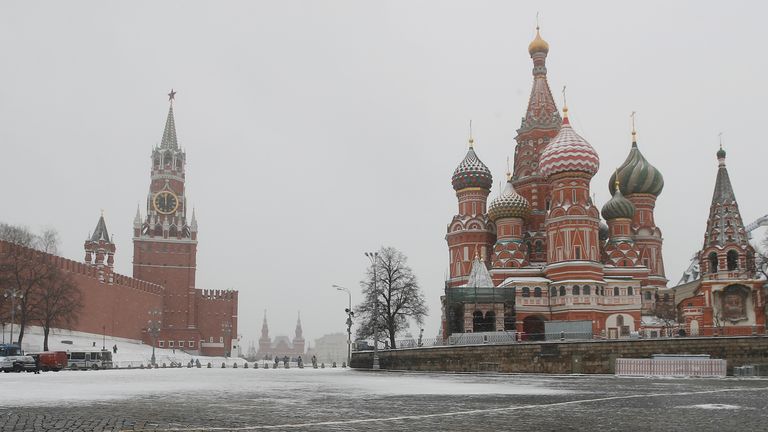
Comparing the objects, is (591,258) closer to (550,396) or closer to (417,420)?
(550,396)

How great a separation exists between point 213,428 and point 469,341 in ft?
105

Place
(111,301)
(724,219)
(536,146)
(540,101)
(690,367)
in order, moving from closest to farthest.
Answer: (690,367) → (724,219) → (536,146) → (540,101) → (111,301)

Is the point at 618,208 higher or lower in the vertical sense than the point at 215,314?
higher

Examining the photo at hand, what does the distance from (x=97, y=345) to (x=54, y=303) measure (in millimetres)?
12889

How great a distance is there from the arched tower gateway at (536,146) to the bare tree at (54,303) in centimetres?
3687

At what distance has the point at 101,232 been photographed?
299 ft

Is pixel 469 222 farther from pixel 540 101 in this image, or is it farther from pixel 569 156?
pixel 540 101

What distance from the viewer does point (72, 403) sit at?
1510 cm

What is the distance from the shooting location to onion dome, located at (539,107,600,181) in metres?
55.2

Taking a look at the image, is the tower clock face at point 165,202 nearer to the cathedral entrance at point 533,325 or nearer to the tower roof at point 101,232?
the tower roof at point 101,232

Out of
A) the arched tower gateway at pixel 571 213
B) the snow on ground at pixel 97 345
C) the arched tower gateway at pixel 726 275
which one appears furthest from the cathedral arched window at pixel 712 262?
the snow on ground at pixel 97 345

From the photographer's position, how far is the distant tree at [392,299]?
56.3 meters

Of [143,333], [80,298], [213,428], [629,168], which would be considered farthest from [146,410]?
[143,333]

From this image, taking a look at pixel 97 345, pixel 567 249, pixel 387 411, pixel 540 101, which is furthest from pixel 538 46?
pixel 387 411
